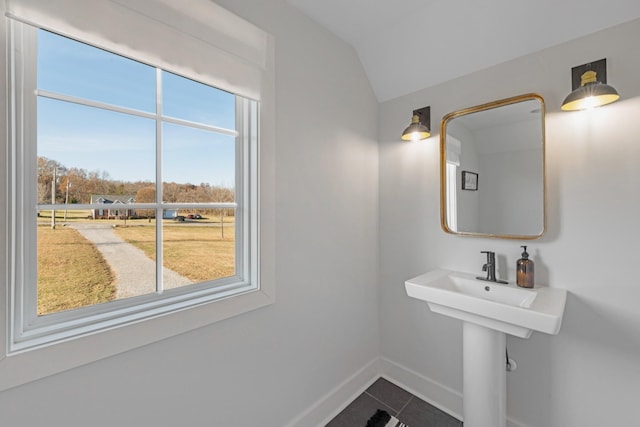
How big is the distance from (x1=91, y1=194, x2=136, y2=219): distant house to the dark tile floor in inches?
63.2

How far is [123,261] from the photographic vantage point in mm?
1042

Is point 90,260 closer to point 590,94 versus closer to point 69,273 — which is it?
point 69,273


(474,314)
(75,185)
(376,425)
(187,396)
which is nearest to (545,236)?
(474,314)

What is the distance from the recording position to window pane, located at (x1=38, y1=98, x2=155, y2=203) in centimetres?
88

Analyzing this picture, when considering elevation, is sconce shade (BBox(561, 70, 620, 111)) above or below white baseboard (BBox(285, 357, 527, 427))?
above

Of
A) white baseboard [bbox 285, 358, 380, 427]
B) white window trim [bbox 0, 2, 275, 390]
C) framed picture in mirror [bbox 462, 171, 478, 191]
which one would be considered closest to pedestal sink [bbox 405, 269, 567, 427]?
framed picture in mirror [bbox 462, 171, 478, 191]

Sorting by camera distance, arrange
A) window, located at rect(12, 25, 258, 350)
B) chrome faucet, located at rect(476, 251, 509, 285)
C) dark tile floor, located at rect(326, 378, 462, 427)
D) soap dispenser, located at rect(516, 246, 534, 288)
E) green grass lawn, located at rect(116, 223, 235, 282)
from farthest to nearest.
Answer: dark tile floor, located at rect(326, 378, 462, 427) → chrome faucet, located at rect(476, 251, 509, 285) → soap dispenser, located at rect(516, 246, 534, 288) → green grass lawn, located at rect(116, 223, 235, 282) → window, located at rect(12, 25, 258, 350)

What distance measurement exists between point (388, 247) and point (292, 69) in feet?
4.47

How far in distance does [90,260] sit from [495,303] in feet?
5.34

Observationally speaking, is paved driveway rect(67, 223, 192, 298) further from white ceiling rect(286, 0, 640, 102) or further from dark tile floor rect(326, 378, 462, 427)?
white ceiling rect(286, 0, 640, 102)

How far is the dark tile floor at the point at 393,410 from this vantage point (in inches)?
62.5

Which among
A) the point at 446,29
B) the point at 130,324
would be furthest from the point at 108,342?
the point at 446,29

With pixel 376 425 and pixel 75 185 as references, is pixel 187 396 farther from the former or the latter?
pixel 376 425

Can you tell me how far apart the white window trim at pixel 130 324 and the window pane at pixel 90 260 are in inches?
3.9
